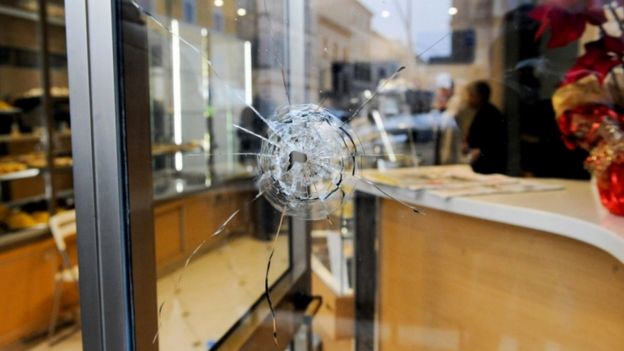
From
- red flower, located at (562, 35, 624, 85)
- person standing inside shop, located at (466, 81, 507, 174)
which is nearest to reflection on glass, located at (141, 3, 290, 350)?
person standing inside shop, located at (466, 81, 507, 174)

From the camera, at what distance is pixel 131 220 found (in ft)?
1.71

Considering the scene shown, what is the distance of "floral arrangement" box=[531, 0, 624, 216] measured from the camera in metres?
0.63

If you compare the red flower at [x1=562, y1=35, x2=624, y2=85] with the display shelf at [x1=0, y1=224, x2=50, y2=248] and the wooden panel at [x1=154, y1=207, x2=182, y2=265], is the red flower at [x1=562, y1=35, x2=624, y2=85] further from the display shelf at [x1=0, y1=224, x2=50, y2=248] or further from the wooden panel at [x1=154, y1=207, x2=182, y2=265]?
the display shelf at [x1=0, y1=224, x2=50, y2=248]

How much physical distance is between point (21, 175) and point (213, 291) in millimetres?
1302

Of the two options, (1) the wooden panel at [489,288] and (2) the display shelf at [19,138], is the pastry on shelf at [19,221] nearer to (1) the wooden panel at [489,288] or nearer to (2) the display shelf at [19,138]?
(2) the display shelf at [19,138]

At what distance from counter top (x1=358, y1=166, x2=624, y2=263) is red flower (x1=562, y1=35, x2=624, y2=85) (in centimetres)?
21

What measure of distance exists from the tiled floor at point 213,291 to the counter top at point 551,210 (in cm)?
37

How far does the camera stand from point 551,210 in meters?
0.70

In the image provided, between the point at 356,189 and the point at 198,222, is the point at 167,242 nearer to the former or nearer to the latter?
the point at 356,189

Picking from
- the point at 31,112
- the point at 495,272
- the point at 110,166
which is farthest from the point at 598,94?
the point at 31,112

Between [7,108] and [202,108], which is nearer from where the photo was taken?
[7,108]

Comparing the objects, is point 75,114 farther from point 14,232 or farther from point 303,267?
point 14,232

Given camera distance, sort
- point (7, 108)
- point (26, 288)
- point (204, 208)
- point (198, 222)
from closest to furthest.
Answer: point (198, 222) → point (204, 208) → point (26, 288) → point (7, 108)

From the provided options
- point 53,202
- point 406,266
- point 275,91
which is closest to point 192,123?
point 53,202
